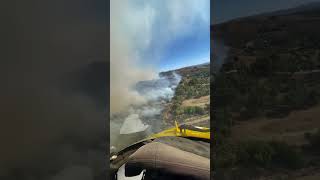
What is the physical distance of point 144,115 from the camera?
359 cm

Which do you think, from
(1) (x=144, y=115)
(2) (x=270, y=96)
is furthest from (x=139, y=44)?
(2) (x=270, y=96)

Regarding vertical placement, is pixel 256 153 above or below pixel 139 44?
below

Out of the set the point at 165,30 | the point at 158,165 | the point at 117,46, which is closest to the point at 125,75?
the point at 117,46

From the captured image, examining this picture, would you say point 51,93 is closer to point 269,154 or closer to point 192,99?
point 192,99

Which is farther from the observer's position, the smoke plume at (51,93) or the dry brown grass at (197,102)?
the dry brown grass at (197,102)

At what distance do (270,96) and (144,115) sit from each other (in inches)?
41.0

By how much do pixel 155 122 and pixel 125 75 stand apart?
46 cm

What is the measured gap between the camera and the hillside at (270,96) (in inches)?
139

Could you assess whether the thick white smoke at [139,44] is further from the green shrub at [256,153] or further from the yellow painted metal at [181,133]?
the green shrub at [256,153]

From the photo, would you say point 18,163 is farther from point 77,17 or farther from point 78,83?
point 77,17

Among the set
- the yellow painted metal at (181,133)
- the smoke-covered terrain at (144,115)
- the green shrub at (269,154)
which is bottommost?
the green shrub at (269,154)

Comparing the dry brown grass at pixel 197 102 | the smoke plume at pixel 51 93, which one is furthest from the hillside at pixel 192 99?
the smoke plume at pixel 51 93

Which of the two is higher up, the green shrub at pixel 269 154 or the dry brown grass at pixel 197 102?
the dry brown grass at pixel 197 102

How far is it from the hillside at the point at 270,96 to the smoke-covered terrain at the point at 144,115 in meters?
0.44
